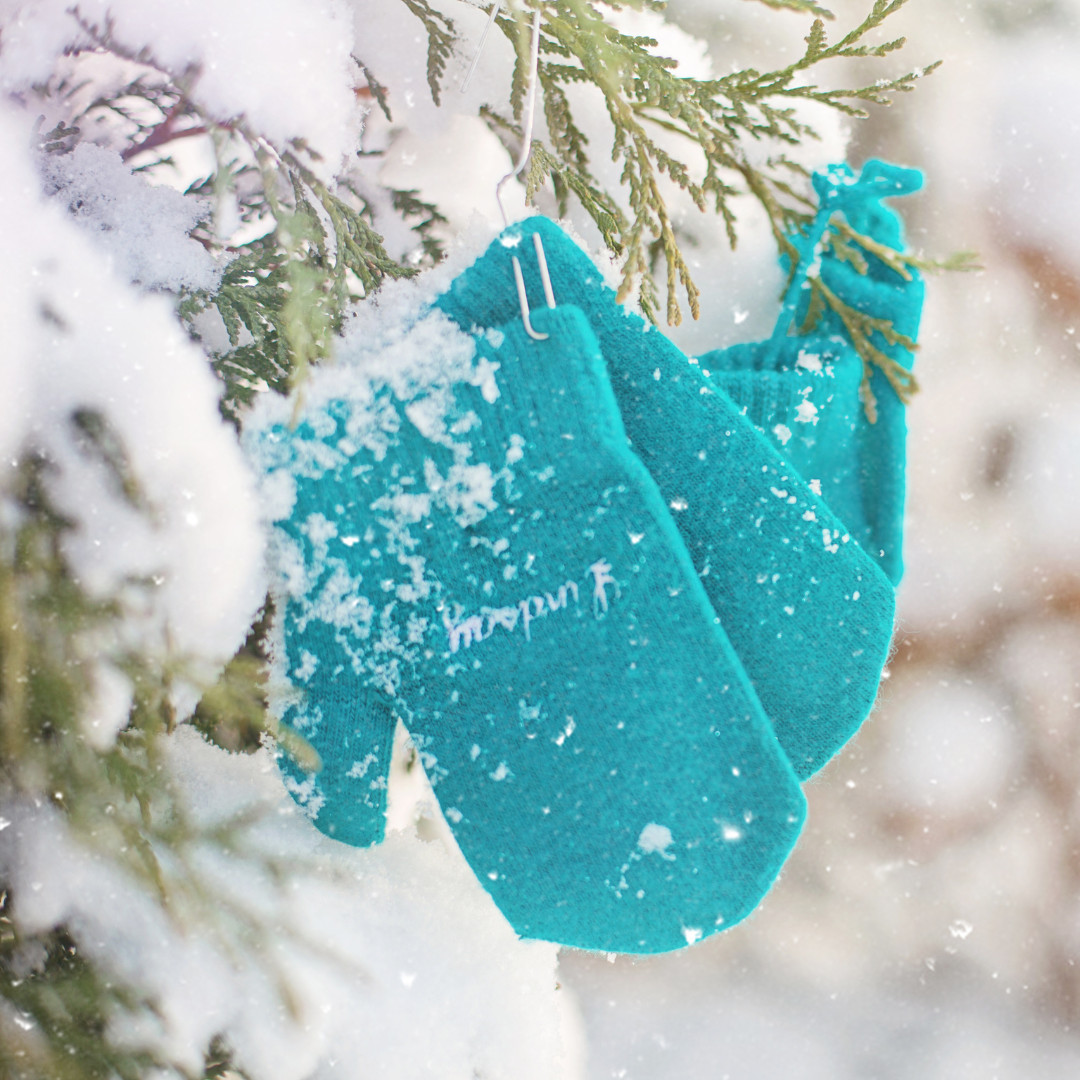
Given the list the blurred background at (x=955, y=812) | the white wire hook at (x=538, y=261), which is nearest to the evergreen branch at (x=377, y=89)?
the white wire hook at (x=538, y=261)

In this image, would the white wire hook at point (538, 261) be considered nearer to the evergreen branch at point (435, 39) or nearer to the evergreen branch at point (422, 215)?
the evergreen branch at point (435, 39)

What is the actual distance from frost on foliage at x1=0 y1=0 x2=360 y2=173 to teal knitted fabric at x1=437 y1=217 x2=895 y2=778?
181 mm

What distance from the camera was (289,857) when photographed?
2.40 ft

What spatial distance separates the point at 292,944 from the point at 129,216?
60 centimetres

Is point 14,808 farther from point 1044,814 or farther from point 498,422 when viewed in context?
point 1044,814

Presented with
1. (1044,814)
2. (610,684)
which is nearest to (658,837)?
(610,684)

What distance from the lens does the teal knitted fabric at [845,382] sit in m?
0.91

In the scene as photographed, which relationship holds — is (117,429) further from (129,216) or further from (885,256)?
(885,256)

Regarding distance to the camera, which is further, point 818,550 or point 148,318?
point 818,550

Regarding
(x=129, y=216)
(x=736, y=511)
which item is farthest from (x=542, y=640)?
(x=129, y=216)

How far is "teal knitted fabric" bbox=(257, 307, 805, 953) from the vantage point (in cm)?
69

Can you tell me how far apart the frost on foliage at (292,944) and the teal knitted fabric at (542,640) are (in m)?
0.08

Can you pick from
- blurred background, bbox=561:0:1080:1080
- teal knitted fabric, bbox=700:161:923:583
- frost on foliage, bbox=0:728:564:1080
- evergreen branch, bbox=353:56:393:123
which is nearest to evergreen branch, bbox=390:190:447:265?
evergreen branch, bbox=353:56:393:123

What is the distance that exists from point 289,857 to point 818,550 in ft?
1.87
